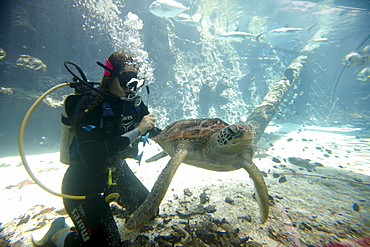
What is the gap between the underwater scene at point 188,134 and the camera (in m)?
2.08

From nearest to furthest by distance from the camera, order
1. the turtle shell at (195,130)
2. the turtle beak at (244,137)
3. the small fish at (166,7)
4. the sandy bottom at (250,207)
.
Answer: the sandy bottom at (250,207) < the turtle beak at (244,137) < the turtle shell at (195,130) < the small fish at (166,7)

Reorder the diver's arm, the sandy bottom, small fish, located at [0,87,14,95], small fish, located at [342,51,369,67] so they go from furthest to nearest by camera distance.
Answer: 1. small fish, located at [342,51,369,67]
2. small fish, located at [0,87,14,95]
3. the sandy bottom
4. the diver's arm

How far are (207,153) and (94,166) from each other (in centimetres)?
197

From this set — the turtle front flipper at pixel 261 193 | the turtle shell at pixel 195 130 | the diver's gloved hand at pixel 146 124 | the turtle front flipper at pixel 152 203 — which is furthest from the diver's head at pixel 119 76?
the turtle front flipper at pixel 261 193

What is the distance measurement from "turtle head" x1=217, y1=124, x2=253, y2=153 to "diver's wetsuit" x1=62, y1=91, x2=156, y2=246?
151cm

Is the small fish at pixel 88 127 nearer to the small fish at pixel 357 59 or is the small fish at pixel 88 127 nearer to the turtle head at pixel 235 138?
the turtle head at pixel 235 138

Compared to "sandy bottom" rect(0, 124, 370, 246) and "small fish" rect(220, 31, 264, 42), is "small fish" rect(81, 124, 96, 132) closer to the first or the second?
"sandy bottom" rect(0, 124, 370, 246)

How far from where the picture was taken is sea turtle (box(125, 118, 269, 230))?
2092 millimetres

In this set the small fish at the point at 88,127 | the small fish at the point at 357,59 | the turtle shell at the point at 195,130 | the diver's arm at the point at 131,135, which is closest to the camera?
the small fish at the point at 88,127

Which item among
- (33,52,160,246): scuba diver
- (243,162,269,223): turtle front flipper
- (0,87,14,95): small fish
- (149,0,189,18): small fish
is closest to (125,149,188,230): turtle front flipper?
(33,52,160,246): scuba diver

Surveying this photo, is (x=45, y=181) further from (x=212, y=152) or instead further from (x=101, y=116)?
(x=212, y=152)

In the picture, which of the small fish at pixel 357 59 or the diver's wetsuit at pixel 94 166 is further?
the small fish at pixel 357 59

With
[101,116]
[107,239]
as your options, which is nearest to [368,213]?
[107,239]

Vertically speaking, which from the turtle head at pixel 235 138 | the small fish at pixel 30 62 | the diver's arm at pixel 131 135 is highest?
the small fish at pixel 30 62
